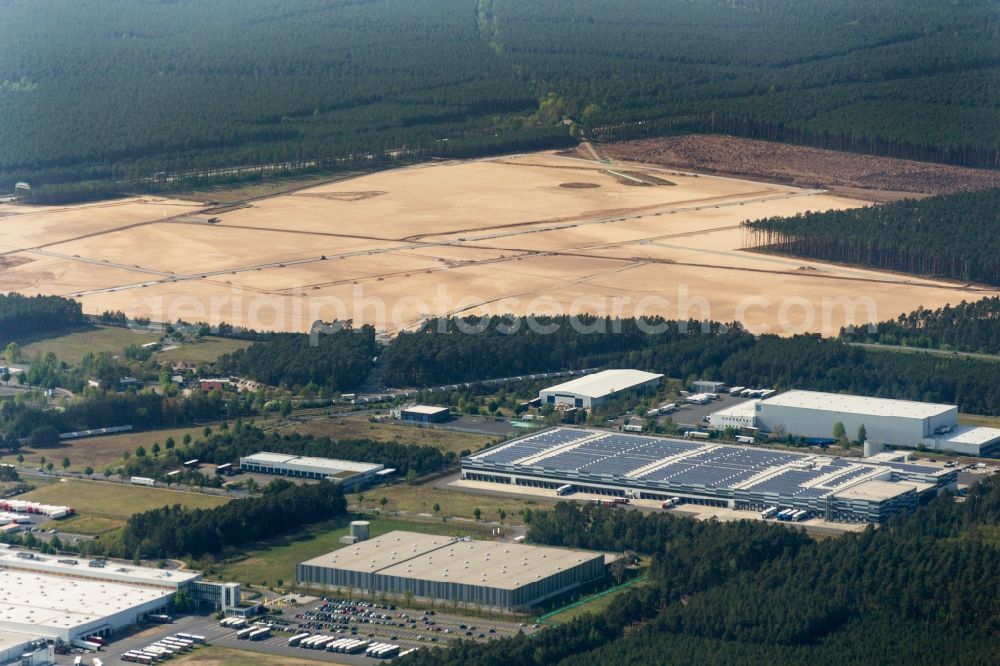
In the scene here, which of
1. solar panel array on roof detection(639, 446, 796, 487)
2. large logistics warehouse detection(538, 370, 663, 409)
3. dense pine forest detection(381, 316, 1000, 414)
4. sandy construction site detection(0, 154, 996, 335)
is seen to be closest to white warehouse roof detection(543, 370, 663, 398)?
large logistics warehouse detection(538, 370, 663, 409)

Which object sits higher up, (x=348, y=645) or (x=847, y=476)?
(x=847, y=476)

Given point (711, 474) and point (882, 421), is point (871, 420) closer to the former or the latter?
point (882, 421)

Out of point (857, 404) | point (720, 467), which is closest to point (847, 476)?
point (720, 467)

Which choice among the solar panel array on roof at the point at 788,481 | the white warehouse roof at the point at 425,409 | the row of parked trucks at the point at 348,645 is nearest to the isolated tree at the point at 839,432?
the solar panel array on roof at the point at 788,481

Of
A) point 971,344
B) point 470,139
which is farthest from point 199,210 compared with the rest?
point 971,344

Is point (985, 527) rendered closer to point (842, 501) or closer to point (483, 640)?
point (842, 501)

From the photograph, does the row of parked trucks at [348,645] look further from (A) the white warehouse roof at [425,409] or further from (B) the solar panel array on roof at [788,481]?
(A) the white warehouse roof at [425,409]

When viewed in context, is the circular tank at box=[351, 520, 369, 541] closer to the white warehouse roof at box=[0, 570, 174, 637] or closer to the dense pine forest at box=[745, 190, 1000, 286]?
the white warehouse roof at box=[0, 570, 174, 637]
